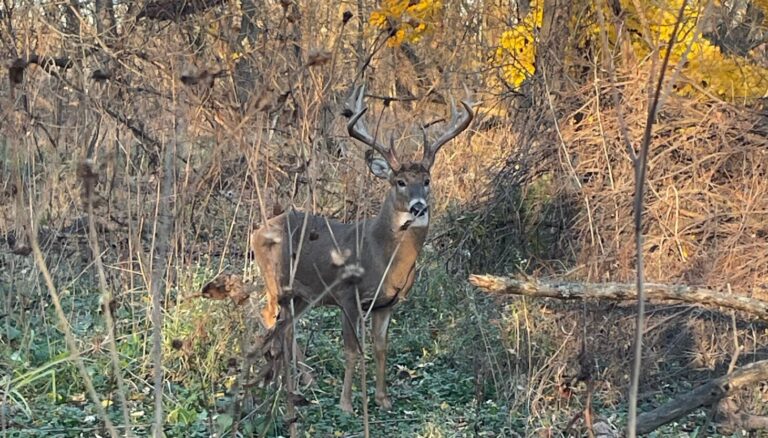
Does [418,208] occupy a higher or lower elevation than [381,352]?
higher

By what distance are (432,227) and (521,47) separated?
5.71ft

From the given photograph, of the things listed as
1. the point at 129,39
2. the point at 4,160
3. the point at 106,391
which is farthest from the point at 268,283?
the point at 129,39

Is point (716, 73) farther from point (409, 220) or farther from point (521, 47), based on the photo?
point (409, 220)

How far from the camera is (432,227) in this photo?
929cm

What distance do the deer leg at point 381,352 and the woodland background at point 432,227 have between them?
19cm

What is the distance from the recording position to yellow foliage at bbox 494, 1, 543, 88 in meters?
8.98

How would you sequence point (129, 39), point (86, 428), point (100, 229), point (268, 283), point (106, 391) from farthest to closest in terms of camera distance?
point (129, 39), point (100, 229), point (268, 283), point (106, 391), point (86, 428)

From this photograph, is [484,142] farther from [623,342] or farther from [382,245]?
[623,342]

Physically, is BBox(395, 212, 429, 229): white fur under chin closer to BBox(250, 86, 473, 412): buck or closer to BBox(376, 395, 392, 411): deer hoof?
BBox(250, 86, 473, 412): buck

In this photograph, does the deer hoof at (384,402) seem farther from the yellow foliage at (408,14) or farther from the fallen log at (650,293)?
the yellow foliage at (408,14)

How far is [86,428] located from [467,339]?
2642 millimetres

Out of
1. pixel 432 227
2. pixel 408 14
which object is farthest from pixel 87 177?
pixel 432 227

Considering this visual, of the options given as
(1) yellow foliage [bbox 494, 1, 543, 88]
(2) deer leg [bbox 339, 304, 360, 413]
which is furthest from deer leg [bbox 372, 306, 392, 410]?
(1) yellow foliage [bbox 494, 1, 543, 88]

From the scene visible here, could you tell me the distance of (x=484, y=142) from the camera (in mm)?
10352
